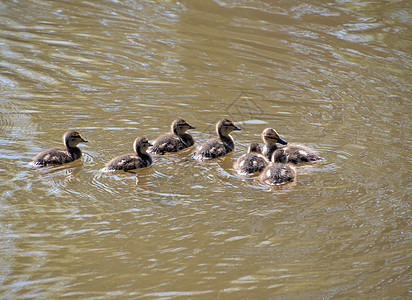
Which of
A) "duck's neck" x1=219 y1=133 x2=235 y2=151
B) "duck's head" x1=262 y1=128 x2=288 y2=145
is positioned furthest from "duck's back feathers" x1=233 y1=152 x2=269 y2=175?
"duck's neck" x1=219 y1=133 x2=235 y2=151

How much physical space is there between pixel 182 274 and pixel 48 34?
6.31 meters

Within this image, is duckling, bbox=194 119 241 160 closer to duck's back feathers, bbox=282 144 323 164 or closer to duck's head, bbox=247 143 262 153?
duck's head, bbox=247 143 262 153

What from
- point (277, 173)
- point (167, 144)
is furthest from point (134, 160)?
point (277, 173)

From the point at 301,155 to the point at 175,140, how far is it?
1.29 meters

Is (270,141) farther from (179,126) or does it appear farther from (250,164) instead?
(179,126)

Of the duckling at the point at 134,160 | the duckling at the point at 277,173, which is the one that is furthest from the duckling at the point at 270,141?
the duckling at the point at 134,160

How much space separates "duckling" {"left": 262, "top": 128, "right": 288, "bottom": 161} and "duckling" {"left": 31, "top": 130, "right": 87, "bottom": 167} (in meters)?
1.78

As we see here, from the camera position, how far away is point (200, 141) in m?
6.39

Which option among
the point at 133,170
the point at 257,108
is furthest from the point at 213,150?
the point at 257,108

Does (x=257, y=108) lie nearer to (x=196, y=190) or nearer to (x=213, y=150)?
(x=213, y=150)

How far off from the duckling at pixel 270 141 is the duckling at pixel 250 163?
29 cm

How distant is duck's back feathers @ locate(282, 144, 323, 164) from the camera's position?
564cm

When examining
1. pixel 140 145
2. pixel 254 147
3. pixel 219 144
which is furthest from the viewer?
pixel 219 144

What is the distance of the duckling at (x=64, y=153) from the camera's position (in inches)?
215
